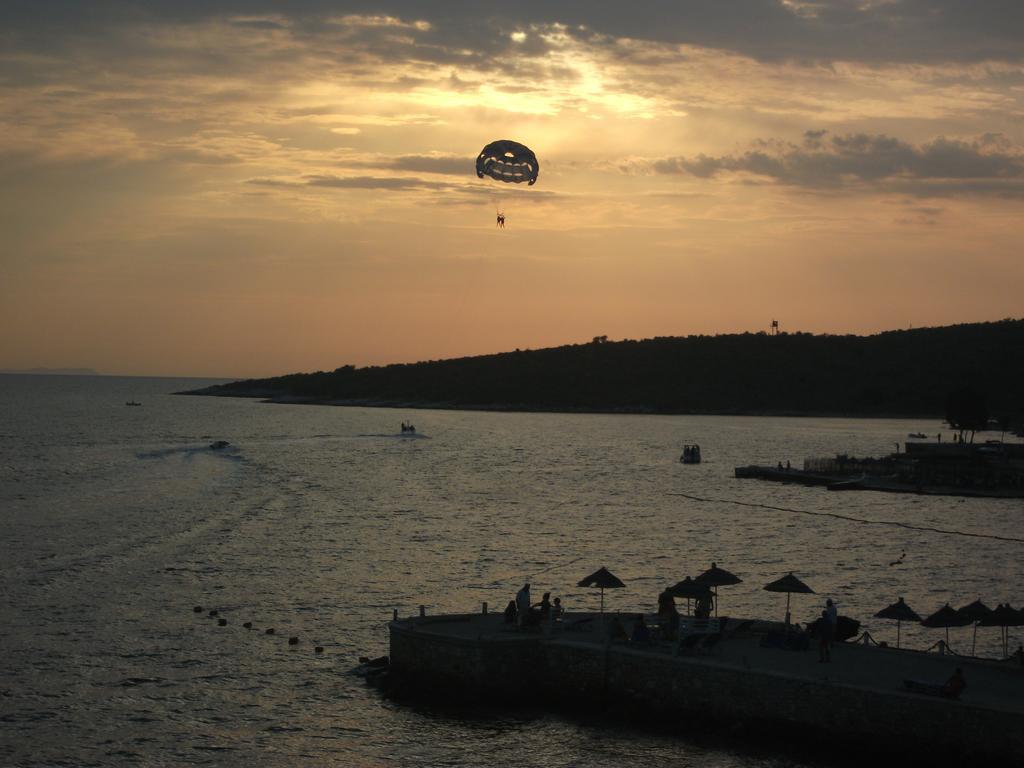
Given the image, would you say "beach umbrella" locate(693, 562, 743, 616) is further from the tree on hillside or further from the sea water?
Answer: the tree on hillside

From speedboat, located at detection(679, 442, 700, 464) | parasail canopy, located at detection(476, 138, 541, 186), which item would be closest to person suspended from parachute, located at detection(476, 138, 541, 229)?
parasail canopy, located at detection(476, 138, 541, 186)

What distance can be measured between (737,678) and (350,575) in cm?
2556

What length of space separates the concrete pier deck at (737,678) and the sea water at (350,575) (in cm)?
89

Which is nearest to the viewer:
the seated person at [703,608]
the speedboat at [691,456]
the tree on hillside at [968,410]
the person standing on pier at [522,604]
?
the person standing on pier at [522,604]

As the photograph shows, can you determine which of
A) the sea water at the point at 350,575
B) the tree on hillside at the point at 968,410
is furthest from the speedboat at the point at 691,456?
the tree on hillside at the point at 968,410

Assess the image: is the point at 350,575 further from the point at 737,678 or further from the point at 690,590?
the point at 737,678

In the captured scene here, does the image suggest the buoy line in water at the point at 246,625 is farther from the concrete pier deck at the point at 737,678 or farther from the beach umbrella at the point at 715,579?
the beach umbrella at the point at 715,579

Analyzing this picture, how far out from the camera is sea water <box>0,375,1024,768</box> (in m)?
28.7

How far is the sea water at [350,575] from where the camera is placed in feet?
94.1

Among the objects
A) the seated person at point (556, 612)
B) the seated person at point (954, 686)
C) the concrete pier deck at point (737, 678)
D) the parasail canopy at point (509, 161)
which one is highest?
the parasail canopy at point (509, 161)

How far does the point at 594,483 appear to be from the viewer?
9562 cm

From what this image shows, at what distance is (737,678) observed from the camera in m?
26.9

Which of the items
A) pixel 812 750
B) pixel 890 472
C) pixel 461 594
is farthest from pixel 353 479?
pixel 812 750

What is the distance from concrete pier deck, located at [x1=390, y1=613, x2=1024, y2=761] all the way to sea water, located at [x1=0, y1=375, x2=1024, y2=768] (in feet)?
2.92
